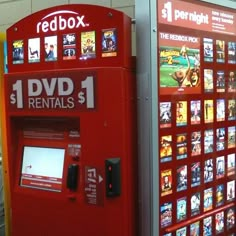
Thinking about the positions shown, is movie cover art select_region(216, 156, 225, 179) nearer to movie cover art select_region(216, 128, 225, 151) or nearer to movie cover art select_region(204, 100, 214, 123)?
movie cover art select_region(216, 128, 225, 151)

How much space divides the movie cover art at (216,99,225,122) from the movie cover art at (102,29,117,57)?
63cm

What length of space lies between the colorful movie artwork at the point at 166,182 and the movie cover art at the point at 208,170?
0.82 feet

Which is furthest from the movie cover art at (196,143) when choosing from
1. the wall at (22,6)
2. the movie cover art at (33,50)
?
the wall at (22,6)

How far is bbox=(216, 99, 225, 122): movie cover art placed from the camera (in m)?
1.95

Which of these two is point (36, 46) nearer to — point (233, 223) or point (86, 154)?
point (86, 154)

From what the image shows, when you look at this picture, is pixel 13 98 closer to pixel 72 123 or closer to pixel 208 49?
pixel 72 123

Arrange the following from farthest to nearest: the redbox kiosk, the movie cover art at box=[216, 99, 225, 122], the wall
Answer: the wall → the movie cover art at box=[216, 99, 225, 122] → the redbox kiosk

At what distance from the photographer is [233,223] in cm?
211

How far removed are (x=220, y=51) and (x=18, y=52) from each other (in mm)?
1017

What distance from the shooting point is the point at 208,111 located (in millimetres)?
1896

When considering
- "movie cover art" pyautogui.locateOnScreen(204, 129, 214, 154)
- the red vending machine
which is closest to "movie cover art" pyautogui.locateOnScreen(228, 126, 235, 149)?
the red vending machine

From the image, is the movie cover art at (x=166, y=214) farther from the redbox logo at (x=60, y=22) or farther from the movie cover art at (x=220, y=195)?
the redbox logo at (x=60, y=22)

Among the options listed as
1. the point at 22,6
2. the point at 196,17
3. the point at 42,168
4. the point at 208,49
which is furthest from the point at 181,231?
the point at 22,6

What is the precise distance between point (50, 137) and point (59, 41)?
46 cm
